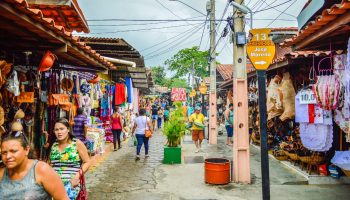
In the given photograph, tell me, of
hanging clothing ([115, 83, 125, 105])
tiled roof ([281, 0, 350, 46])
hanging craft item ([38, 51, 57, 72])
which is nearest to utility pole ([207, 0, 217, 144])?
hanging clothing ([115, 83, 125, 105])

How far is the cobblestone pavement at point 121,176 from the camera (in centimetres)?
777

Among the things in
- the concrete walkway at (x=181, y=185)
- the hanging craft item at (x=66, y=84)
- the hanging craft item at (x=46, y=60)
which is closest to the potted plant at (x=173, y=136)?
the concrete walkway at (x=181, y=185)

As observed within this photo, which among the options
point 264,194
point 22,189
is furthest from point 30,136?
point 264,194

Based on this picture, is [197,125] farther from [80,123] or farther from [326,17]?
[326,17]

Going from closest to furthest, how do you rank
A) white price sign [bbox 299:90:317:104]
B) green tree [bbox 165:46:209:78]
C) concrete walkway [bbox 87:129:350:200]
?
concrete walkway [bbox 87:129:350:200], white price sign [bbox 299:90:317:104], green tree [bbox 165:46:209:78]

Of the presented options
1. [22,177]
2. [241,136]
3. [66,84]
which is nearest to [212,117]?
[241,136]

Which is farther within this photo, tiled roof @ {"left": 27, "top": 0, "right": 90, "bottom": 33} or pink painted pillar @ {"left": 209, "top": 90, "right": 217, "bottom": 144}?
pink painted pillar @ {"left": 209, "top": 90, "right": 217, "bottom": 144}

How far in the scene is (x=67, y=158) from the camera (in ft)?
15.0

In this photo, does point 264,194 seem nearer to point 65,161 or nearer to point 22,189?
point 65,161

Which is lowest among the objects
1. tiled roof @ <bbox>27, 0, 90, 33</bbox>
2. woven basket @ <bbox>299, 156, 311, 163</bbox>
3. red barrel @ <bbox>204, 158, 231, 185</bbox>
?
red barrel @ <bbox>204, 158, 231, 185</bbox>

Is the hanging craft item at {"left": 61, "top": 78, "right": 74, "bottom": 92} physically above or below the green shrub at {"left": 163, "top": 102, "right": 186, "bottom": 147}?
above

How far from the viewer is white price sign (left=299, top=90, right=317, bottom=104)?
300 inches

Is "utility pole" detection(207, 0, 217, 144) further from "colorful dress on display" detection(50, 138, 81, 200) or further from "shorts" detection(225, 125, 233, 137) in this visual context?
"colorful dress on display" detection(50, 138, 81, 200)

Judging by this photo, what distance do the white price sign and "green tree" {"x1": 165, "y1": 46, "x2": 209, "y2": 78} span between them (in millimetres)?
37752
